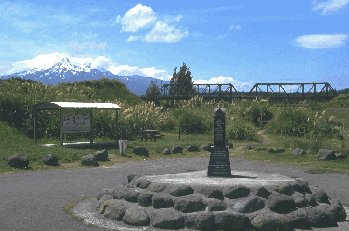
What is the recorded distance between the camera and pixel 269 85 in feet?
250

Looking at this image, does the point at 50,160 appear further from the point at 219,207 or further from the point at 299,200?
the point at 299,200

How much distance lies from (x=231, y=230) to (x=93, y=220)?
8.84 feet

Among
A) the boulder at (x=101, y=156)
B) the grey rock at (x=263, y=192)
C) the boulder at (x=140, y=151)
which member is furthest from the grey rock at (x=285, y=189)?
the boulder at (x=140, y=151)

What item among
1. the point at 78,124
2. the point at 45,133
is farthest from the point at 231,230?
the point at 45,133

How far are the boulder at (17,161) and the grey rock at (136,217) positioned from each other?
9.21 meters

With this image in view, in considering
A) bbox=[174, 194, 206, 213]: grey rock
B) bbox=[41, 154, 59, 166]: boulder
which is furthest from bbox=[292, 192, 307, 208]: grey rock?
bbox=[41, 154, 59, 166]: boulder

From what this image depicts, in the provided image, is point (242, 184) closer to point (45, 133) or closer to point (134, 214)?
point (134, 214)

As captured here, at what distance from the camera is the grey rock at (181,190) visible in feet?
35.4

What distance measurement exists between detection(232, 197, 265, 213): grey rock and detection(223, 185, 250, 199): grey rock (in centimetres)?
28

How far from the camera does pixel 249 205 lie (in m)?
10.2

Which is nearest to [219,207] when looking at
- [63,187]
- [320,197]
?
[320,197]

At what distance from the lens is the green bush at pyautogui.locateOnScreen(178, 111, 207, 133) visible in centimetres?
3509

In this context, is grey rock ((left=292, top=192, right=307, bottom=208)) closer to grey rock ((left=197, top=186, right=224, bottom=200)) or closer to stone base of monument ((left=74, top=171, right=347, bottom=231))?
stone base of monument ((left=74, top=171, right=347, bottom=231))

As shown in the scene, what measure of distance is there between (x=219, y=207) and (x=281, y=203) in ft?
3.92
